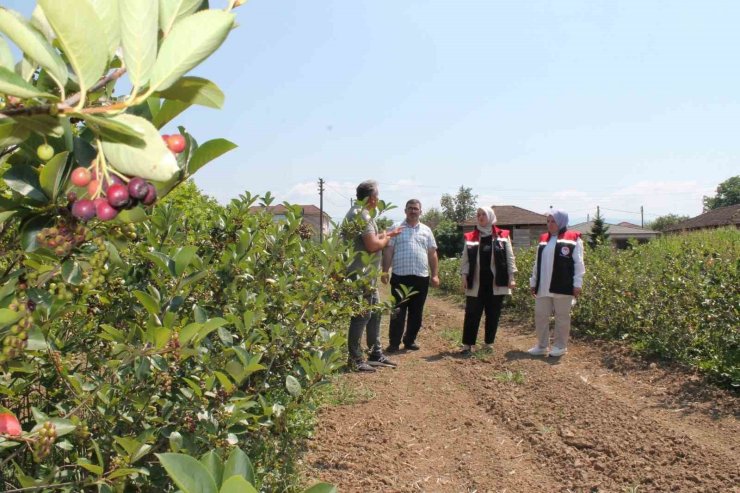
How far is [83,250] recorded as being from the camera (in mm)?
1202

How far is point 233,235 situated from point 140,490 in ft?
4.87

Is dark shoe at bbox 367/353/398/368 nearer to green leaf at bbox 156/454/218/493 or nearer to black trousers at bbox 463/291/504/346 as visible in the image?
black trousers at bbox 463/291/504/346

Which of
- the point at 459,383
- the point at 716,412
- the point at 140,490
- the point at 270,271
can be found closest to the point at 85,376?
the point at 140,490

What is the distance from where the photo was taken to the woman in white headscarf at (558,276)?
6016mm

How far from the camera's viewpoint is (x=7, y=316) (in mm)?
936

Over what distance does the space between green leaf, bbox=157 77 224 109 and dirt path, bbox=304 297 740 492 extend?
9.07 ft

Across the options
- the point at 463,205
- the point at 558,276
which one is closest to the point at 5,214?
the point at 558,276

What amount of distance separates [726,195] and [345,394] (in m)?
93.3

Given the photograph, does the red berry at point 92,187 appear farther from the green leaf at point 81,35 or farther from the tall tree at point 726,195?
the tall tree at point 726,195

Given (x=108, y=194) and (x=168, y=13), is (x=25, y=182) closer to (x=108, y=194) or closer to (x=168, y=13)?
(x=108, y=194)

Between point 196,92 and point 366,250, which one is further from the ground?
point 196,92

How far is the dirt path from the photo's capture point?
3.43 metres

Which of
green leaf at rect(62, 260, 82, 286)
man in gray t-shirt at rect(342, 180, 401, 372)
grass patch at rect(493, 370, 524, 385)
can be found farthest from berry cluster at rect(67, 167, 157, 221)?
grass patch at rect(493, 370, 524, 385)

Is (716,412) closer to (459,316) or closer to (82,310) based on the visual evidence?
(82,310)
